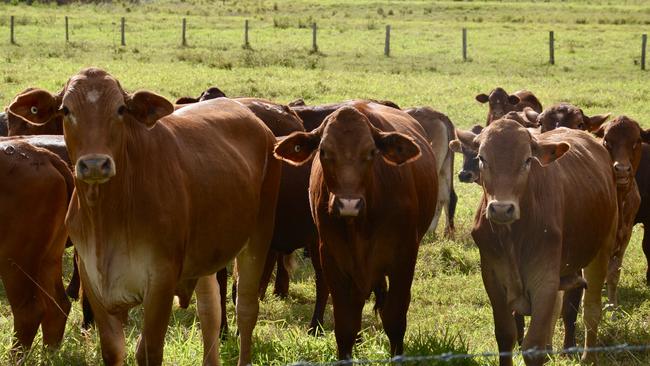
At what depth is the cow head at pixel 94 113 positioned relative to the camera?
Answer: 205 inches

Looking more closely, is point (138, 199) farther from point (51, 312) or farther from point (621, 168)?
point (621, 168)

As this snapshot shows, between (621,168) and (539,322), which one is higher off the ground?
(621,168)

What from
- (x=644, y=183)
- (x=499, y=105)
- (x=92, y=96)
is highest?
(x=92, y=96)

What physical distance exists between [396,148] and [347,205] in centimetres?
62

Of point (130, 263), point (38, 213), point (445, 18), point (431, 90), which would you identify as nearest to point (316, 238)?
point (38, 213)

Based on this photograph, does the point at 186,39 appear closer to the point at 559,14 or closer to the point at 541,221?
the point at 559,14

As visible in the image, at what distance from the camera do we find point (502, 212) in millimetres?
6250

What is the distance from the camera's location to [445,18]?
43.9m

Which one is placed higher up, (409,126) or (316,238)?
(409,126)

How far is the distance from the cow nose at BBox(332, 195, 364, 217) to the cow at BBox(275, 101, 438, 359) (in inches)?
5.2

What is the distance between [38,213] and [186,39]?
26830mm

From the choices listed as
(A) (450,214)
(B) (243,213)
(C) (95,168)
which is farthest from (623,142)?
(C) (95,168)

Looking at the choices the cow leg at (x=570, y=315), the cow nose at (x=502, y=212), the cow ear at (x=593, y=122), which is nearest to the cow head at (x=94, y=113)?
the cow nose at (x=502, y=212)

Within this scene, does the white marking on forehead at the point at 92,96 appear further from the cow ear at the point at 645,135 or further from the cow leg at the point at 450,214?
the cow leg at the point at 450,214
